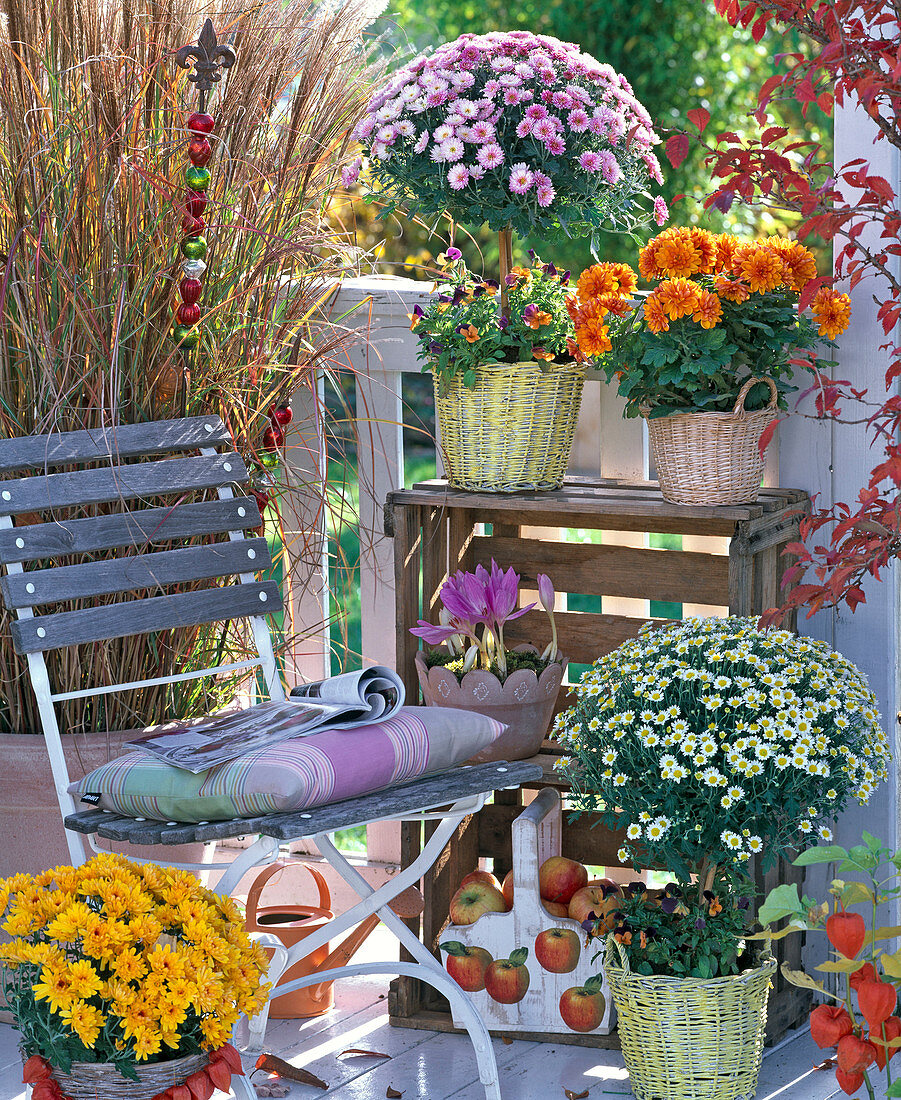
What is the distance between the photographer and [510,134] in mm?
2396

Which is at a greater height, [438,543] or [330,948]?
[438,543]

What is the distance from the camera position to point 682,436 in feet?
7.70

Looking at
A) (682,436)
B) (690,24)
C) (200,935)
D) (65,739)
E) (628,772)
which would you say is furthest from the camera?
(690,24)

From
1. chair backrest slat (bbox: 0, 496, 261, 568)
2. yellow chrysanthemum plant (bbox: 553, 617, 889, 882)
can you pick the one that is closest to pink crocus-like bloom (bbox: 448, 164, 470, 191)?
chair backrest slat (bbox: 0, 496, 261, 568)

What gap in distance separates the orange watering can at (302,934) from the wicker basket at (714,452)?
89cm

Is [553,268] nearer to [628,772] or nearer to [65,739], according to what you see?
[628,772]

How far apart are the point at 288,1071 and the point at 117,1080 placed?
0.55 meters

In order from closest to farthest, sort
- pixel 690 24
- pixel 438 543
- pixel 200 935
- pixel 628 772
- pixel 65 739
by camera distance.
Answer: pixel 200 935 < pixel 628 772 < pixel 65 739 < pixel 438 543 < pixel 690 24

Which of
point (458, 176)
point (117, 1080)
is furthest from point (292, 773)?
point (458, 176)

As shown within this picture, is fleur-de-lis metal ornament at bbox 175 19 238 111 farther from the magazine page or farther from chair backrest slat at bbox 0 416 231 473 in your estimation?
the magazine page

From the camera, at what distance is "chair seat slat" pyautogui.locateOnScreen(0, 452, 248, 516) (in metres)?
2.29

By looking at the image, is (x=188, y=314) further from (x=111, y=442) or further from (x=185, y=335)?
(x=111, y=442)

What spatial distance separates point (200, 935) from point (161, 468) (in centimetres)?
88

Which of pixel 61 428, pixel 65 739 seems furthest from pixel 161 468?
pixel 65 739
